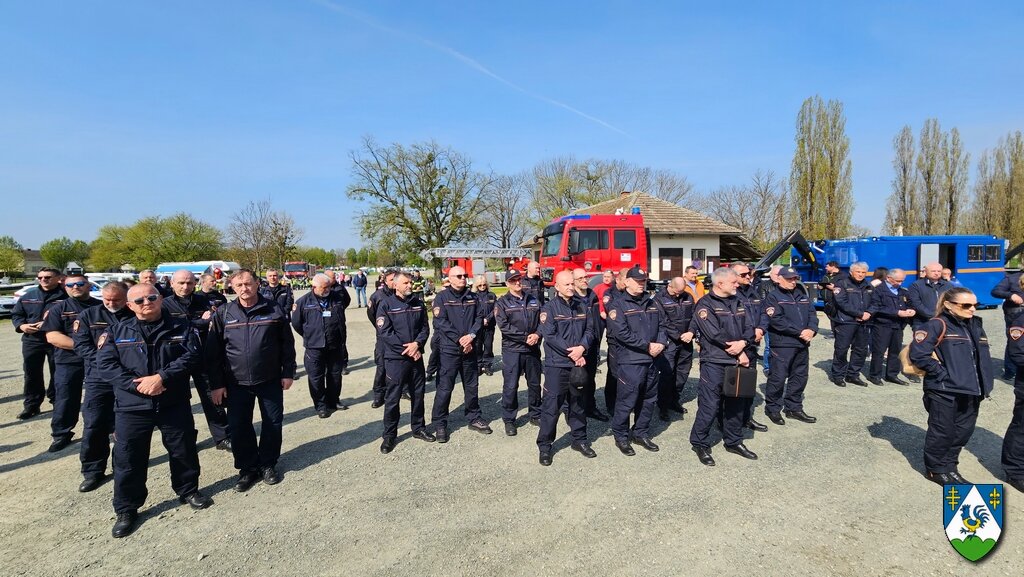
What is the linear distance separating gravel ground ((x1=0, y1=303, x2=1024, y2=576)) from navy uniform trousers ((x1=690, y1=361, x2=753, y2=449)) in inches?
8.4

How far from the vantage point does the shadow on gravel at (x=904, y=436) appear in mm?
4113

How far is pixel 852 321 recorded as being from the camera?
6637 millimetres

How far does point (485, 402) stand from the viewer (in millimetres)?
6137

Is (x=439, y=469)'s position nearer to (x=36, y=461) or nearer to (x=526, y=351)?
(x=526, y=351)

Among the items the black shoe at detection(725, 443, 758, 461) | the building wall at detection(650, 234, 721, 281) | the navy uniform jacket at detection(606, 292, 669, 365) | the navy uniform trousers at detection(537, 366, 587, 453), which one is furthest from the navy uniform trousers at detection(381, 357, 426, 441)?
the building wall at detection(650, 234, 721, 281)

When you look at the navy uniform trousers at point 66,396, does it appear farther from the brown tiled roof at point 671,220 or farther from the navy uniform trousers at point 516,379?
the brown tiled roof at point 671,220

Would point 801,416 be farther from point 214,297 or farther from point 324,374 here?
point 214,297

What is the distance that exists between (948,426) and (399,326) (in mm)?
4883

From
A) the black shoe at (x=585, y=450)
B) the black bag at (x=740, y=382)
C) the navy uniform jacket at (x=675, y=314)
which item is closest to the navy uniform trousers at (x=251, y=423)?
the black shoe at (x=585, y=450)

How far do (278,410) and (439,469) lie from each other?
5.14 feet

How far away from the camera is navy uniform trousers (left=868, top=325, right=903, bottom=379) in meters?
6.68

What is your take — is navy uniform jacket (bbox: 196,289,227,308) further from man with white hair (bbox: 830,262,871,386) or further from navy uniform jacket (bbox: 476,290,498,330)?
man with white hair (bbox: 830,262,871,386)

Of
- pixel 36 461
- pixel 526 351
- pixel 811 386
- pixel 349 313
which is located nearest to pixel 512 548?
pixel 526 351

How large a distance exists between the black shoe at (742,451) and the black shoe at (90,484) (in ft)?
19.0
